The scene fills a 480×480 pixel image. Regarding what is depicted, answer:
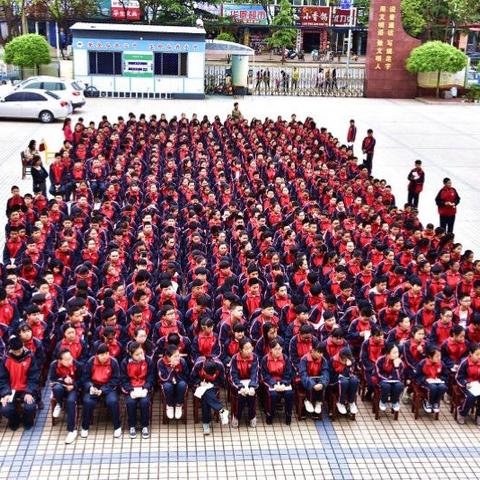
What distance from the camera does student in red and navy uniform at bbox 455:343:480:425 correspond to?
724 centimetres

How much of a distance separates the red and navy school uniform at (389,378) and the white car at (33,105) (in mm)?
18775

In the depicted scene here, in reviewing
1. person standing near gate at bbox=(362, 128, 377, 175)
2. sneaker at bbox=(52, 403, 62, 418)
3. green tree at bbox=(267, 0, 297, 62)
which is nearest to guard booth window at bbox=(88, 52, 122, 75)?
person standing near gate at bbox=(362, 128, 377, 175)

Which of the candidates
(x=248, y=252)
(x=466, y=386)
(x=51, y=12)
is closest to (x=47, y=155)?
(x=248, y=252)

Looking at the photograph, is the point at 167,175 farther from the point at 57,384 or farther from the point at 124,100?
the point at 124,100

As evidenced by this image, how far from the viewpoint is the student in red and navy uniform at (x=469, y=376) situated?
7.24 metres

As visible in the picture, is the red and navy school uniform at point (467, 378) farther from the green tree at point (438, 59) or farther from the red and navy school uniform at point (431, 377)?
the green tree at point (438, 59)

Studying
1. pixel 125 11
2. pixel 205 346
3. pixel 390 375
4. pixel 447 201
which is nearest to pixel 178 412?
pixel 205 346

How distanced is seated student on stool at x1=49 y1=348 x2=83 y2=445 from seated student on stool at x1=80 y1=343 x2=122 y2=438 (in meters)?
0.09

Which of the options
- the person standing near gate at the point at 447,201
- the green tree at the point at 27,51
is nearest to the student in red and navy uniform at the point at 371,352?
the person standing near gate at the point at 447,201

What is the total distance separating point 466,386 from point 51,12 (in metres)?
39.0

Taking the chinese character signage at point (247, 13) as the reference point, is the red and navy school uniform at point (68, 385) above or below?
below

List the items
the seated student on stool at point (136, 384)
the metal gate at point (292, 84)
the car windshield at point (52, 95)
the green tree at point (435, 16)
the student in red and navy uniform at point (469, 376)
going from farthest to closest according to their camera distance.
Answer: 1. the green tree at point (435, 16)
2. the metal gate at point (292, 84)
3. the car windshield at point (52, 95)
4. the student in red and navy uniform at point (469, 376)
5. the seated student on stool at point (136, 384)

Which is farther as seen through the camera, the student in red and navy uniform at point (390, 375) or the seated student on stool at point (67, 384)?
the student in red and navy uniform at point (390, 375)

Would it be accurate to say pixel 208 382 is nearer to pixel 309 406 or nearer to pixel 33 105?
pixel 309 406
